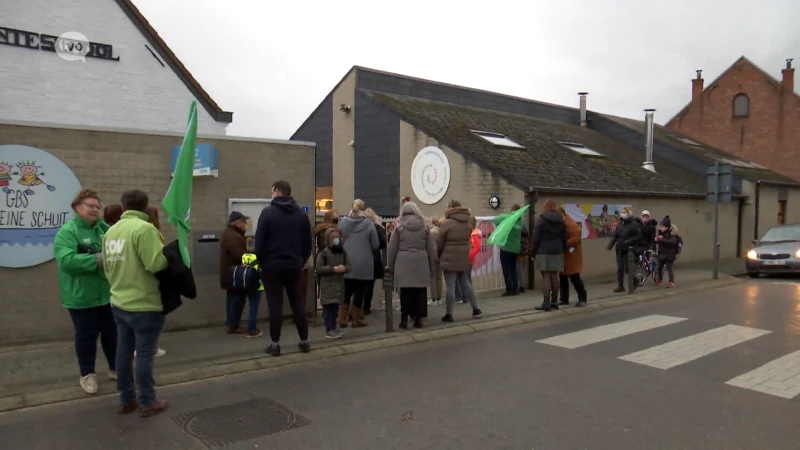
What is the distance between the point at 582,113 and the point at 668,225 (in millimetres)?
14768

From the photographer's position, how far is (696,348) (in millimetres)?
7375

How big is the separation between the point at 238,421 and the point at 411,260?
3.76 meters

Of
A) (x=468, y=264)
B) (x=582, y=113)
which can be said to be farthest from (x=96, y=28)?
(x=582, y=113)

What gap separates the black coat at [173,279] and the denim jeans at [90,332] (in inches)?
34.7

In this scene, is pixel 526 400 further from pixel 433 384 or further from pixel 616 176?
pixel 616 176

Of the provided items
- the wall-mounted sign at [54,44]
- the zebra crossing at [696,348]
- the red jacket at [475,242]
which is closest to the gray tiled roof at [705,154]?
the red jacket at [475,242]

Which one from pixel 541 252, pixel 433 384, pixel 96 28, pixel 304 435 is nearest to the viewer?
pixel 304 435

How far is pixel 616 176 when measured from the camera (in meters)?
17.9

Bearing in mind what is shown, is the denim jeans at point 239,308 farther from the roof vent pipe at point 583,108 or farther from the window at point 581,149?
the roof vent pipe at point 583,108

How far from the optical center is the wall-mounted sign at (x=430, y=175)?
15.4 m

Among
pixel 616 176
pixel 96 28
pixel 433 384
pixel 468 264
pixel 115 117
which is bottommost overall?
pixel 433 384

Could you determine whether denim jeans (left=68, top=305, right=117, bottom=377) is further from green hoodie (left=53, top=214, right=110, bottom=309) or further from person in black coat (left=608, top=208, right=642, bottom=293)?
person in black coat (left=608, top=208, right=642, bottom=293)

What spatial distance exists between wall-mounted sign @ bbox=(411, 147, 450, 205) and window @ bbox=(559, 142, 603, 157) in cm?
620

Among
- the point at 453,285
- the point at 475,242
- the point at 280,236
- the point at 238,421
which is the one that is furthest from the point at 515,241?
the point at 238,421
